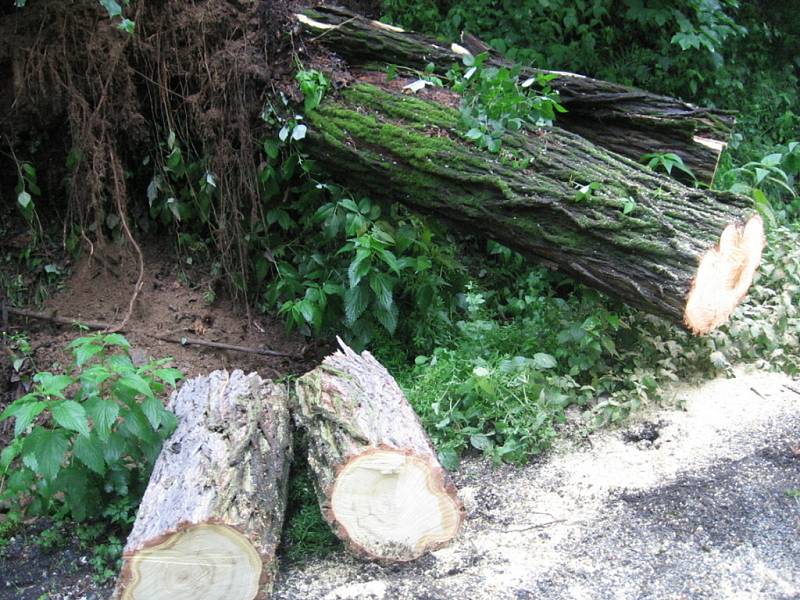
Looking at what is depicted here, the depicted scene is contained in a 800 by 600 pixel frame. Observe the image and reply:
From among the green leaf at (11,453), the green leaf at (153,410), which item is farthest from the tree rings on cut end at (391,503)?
the green leaf at (11,453)

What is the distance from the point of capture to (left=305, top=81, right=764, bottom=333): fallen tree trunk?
387 cm

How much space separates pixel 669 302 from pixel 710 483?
0.86 metres

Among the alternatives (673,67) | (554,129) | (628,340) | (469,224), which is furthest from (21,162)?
(673,67)

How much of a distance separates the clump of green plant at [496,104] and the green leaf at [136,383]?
6.98 feet

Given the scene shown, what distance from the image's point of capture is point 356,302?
4629 mm

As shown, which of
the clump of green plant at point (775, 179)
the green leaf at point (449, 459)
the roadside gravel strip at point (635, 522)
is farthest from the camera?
the clump of green plant at point (775, 179)

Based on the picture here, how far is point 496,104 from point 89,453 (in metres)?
2.70

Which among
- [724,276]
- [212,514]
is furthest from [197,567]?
[724,276]

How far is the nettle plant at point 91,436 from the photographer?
10.2 feet

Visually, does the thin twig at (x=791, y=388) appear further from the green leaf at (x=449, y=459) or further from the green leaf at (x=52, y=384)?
the green leaf at (x=52, y=384)

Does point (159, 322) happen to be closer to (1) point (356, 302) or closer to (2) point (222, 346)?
(2) point (222, 346)

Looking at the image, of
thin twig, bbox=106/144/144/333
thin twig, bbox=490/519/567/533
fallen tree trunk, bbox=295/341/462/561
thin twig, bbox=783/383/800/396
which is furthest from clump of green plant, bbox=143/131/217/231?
thin twig, bbox=783/383/800/396

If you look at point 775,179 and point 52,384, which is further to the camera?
point 775,179

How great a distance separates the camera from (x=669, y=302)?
383 centimetres
